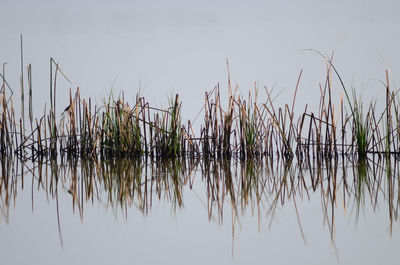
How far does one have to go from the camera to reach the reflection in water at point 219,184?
98.3 inches

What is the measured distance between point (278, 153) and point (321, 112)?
591 mm

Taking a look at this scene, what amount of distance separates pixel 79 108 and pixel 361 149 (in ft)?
7.62

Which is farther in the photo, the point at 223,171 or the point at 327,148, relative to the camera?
the point at 327,148

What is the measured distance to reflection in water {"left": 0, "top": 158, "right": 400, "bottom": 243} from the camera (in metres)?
2.50

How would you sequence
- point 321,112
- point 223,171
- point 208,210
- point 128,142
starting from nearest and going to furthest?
1. point 208,210
2. point 223,171
3. point 321,112
4. point 128,142

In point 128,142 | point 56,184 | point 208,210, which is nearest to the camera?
point 208,210

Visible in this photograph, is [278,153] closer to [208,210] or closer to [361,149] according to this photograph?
[361,149]

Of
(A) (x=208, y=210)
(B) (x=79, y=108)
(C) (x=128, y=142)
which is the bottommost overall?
(A) (x=208, y=210)

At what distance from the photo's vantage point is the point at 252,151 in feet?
15.2

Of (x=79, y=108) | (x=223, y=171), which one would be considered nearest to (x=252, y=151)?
(x=223, y=171)

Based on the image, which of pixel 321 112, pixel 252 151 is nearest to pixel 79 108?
pixel 252 151

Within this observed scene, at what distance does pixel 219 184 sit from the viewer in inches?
125

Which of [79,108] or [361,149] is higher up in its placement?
[79,108]

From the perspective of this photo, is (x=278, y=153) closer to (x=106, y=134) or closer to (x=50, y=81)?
(x=106, y=134)
